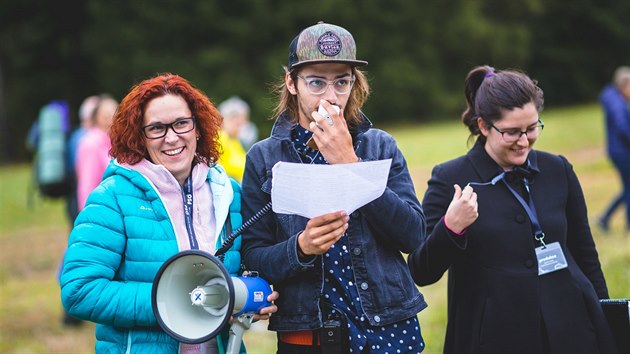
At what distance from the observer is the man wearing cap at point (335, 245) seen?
286cm

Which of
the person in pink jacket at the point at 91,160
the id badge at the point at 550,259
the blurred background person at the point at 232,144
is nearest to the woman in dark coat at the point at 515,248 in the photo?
the id badge at the point at 550,259

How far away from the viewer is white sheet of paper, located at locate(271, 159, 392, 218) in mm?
2551

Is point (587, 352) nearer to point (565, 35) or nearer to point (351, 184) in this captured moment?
point (351, 184)

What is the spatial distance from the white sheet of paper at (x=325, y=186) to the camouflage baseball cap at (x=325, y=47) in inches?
18.4

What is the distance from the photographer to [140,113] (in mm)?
3004

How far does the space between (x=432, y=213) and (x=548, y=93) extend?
129ft

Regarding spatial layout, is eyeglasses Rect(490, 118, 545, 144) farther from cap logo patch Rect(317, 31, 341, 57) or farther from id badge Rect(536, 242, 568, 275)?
cap logo patch Rect(317, 31, 341, 57)

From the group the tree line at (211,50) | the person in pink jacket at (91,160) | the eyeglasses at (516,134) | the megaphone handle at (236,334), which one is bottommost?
the megaphone handle at (236,334)

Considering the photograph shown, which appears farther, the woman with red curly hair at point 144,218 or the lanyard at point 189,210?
the lanyard at point 189,210

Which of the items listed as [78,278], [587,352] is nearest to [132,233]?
[78,278]

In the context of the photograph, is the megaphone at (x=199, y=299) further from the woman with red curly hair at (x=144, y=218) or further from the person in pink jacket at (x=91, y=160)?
the person in pink jacket at (x=91, y=160)

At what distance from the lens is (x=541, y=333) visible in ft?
10.8

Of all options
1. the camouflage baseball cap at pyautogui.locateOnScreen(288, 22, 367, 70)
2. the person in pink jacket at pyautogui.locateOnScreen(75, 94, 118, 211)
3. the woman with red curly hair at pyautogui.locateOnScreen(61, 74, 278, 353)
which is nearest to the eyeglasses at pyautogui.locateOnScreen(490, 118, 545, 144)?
the camouflage baseball cap at pyautogui.locateOnScreen(288, 22, 367, 70)

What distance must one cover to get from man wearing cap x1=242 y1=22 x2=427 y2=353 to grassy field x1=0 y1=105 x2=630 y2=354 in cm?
319
